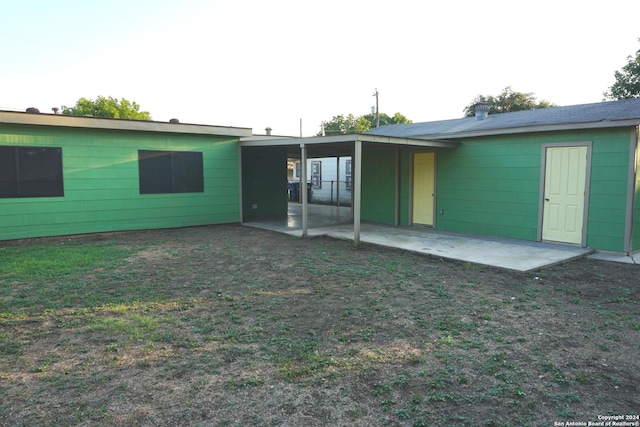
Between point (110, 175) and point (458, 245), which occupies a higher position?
point (110, 175)

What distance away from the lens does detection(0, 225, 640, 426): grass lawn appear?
2330 mm

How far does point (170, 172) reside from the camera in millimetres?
9492

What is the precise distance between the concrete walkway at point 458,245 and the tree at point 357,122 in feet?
96.9

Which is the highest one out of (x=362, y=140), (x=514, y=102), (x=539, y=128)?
(x=514, y=102)

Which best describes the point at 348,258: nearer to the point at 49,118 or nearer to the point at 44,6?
the point at 49,118

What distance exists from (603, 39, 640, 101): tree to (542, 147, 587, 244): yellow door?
17905 millimetres

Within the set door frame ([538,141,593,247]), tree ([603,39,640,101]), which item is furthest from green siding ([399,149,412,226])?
tree ([603,39,640,101])

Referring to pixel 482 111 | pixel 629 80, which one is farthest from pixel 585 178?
pixel 629 80

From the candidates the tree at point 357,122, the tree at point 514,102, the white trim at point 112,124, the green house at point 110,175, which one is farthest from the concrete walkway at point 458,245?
the tree at point 357,122

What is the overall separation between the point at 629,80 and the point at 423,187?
17951 millimetres

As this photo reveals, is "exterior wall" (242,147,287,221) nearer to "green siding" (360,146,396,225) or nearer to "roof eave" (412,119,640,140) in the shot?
"green siding" (360,146,396,225)

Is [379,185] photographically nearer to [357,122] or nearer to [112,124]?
[112,124]

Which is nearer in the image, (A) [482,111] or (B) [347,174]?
(A) [482,111]

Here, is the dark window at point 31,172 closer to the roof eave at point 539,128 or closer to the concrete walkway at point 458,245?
the concrete walkway at point 458,245
